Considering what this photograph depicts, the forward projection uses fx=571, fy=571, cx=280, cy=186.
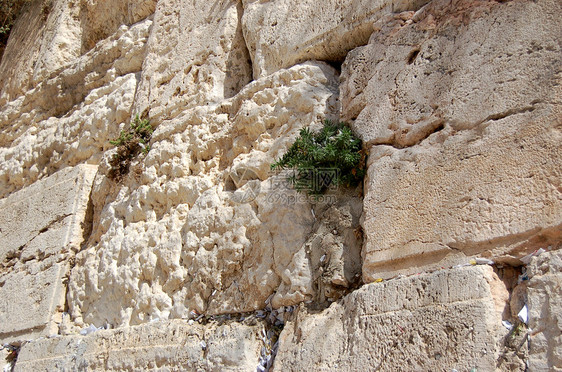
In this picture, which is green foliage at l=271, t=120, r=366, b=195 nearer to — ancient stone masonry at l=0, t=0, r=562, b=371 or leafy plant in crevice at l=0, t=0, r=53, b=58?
ancient stone masonry at l=0, t=0, r=562, b=371

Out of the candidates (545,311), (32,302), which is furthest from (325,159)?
(32,302)

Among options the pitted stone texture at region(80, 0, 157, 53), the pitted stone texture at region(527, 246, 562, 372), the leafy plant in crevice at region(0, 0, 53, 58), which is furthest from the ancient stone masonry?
the leafy plant in crevice at region(0, 0, 53, 58)

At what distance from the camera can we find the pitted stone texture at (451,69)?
2326 mm

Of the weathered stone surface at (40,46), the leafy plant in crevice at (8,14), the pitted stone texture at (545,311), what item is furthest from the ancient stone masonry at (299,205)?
the leafy plant in crevice at (8,14)

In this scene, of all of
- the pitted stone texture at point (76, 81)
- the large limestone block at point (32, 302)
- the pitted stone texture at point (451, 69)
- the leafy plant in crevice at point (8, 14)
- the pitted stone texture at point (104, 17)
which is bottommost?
the large limestone block at point (32, 302)

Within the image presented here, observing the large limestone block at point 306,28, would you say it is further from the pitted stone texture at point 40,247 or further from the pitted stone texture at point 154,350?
the pitted stone texture at point 40,247

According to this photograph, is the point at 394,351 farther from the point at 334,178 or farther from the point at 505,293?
the point at 334,178

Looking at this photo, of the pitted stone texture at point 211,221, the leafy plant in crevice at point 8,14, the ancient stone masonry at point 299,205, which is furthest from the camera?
the leafy plant in crevice at point 8,14

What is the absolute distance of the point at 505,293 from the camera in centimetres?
213

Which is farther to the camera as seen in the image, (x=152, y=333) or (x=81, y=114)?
(x=81, y=114)

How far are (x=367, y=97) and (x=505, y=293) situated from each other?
4.08ft

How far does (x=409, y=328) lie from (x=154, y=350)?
5.09 ft

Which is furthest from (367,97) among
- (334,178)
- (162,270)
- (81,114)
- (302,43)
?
(81,114)

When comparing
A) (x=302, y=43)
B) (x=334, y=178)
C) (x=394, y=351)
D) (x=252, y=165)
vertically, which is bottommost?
(x=394, y=351)
